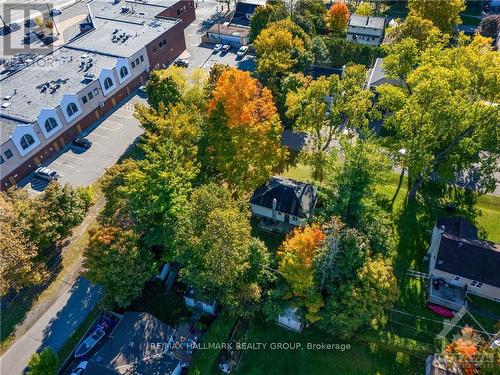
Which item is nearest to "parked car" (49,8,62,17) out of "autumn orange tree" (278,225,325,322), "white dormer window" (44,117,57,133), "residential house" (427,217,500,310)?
"white dormer window" (44,117,57,133)

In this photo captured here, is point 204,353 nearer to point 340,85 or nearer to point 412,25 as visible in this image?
point 340,85

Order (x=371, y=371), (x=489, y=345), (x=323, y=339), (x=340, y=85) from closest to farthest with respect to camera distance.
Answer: (x=489, y=345)
(x=371, y=371)
(x=323, y=339)
(x=340, y=85)

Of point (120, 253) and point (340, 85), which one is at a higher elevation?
point (340, 85)

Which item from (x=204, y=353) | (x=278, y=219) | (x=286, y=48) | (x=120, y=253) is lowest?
(x=204, y=353)

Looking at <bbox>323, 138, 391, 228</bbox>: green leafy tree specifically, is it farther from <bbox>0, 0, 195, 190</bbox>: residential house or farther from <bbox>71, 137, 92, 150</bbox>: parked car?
<bbox>0, 0, 195, 190</bbox>: residential house

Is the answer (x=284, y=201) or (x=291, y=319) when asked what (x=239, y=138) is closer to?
(x=284, y=201)

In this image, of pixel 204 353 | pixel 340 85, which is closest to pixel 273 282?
pixel 204 353

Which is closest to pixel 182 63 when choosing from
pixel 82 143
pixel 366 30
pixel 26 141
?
pixel 82 143
